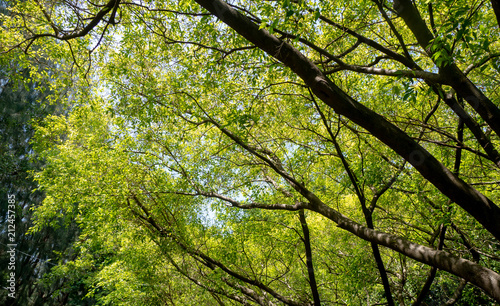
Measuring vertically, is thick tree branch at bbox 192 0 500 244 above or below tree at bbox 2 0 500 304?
below

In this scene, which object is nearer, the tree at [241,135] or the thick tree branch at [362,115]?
the thick tree branch at [362,115]

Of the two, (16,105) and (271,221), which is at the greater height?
(16,105)

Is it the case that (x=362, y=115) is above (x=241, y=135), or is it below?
below

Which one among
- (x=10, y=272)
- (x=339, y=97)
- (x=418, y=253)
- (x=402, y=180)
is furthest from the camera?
(x=10, y=272)

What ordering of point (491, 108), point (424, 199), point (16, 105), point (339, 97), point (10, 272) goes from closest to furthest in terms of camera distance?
point (339, 97) → point (491, 108) → point (424, 199) → point (10, 272) → point (16, 105)

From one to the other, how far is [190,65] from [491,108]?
15.1ft

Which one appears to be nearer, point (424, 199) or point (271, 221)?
point (424, 199)

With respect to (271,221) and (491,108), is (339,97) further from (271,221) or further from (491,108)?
(271,221)

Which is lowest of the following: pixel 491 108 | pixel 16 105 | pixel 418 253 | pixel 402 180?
pixel 418 253

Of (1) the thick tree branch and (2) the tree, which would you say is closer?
(1) the thick tree branch

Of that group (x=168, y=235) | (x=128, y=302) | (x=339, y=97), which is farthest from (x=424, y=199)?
(x=128, y=302)

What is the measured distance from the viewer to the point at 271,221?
23.7 feet

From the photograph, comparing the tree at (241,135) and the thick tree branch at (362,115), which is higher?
the tree at (241,135)

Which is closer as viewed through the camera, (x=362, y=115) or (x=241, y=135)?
(x=362, y=115)
